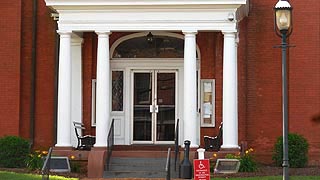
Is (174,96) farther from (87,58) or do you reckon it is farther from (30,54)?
(30,54)

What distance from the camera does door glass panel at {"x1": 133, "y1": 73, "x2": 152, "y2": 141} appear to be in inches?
702

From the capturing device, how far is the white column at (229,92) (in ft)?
49.8

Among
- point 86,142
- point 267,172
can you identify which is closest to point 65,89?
point 86,142

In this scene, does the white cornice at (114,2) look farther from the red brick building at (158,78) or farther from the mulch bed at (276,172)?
the mulch bed at (276,172)

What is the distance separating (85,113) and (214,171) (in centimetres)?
515

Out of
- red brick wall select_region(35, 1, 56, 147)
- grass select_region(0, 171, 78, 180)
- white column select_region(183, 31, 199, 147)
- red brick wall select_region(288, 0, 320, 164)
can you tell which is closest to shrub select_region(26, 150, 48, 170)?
grass select_region(0, 171, 78, 180)

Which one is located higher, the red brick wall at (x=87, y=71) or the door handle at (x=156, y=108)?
the red brick wall at (x=87, y=71)

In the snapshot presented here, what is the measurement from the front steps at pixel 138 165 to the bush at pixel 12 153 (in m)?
2.57

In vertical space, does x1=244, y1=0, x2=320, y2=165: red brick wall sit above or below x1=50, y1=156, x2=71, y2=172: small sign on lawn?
above

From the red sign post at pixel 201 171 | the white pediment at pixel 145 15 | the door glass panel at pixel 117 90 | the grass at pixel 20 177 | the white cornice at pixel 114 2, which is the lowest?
the grass at pixel 20 177

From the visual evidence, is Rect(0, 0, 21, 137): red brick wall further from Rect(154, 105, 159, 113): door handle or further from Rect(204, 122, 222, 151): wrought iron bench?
Rect(204, 122, 222, 151): wrought iron bench

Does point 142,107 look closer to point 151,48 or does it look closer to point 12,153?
point 151,48

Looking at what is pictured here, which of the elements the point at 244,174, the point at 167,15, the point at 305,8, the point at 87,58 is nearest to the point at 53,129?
the point at 87,58

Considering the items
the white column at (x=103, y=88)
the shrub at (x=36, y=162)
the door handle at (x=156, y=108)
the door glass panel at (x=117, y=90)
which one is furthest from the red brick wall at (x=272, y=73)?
the shrub at (x=36, y=162)
